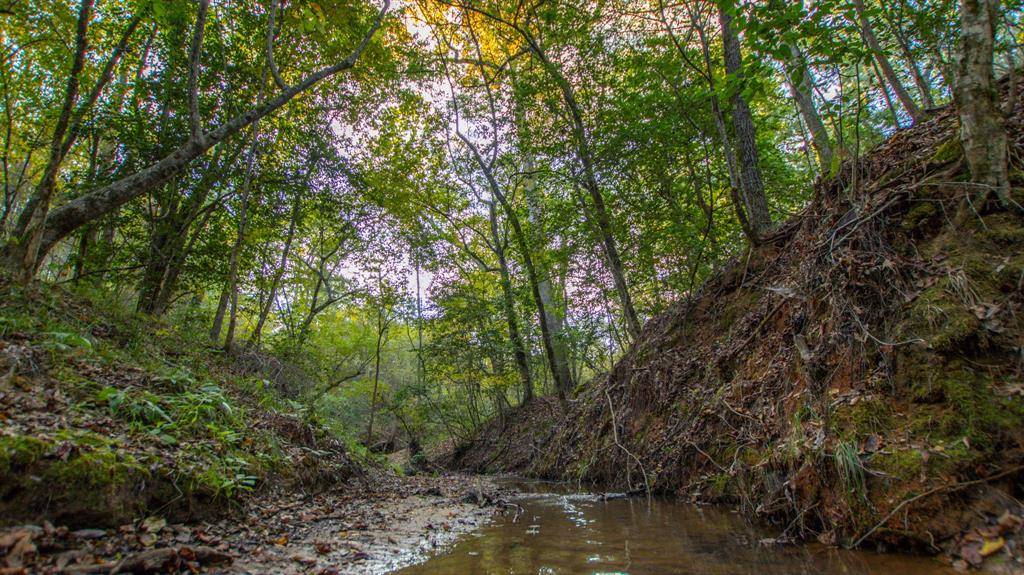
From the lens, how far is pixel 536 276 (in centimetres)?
1165

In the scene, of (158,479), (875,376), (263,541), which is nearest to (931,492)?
(875,376)

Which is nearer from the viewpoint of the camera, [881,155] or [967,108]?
[967,108]

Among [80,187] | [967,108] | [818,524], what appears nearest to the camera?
[818,524]

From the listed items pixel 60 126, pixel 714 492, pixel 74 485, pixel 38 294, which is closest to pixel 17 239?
pixel 38 294

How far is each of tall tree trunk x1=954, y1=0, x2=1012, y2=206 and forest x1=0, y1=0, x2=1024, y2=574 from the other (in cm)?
2

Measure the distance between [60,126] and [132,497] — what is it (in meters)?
5.48

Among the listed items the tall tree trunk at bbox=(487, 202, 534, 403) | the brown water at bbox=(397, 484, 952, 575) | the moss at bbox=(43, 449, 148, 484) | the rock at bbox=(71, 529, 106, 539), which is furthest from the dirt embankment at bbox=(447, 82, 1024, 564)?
the tall tree trunk at bbox=(487, 202, 534, 403)

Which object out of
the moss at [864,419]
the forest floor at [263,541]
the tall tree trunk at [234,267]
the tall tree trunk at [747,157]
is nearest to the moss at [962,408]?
the moss at [864,419]

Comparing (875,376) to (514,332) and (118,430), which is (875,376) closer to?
(118,430)

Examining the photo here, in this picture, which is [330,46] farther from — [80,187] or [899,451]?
[899,451]

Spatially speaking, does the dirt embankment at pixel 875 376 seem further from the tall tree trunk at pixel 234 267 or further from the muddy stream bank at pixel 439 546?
the tall tree trunk at pixel 234 267

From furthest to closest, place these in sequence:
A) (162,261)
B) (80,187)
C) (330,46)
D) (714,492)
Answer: (330,46), (162,261), (80,187), (714,492)

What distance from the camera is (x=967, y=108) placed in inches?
136

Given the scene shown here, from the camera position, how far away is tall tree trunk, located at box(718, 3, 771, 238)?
6715 mm
